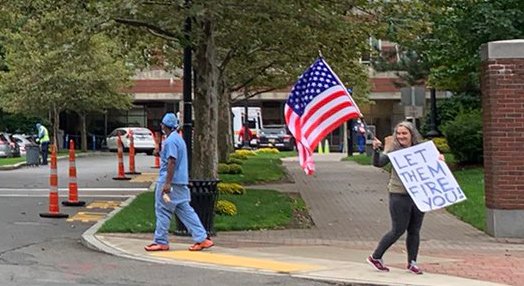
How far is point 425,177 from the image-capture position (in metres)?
9.45

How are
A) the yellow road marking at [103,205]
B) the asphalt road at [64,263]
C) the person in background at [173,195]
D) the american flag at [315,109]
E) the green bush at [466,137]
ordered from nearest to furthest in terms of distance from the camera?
the asphalt road at [64,263], the american flag at [315,109], the person in background at [173,195], the yellow road marking at [103,205], the green bush at [466,137]

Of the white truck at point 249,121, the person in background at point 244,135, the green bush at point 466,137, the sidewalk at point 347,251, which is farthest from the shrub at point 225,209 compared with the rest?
the white truck at point 249,121

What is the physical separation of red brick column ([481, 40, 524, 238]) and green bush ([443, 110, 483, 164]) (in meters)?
9.36

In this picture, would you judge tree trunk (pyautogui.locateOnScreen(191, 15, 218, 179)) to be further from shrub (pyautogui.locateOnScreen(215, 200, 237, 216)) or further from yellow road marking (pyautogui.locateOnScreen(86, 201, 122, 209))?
yellow road marking (pyautogui.locateOnScreen(86, 201, 122, 209))

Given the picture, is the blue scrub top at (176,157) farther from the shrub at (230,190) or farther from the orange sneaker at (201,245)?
the shrub at (230,190)

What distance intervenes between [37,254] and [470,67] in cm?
1517

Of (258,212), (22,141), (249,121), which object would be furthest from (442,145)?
(249,121)

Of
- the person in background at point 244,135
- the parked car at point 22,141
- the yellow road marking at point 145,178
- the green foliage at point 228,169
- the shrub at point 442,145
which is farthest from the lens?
the person in background at point 244,135

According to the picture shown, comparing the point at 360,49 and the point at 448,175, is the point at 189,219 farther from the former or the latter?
the point at 360,49

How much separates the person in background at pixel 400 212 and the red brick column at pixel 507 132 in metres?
3.52

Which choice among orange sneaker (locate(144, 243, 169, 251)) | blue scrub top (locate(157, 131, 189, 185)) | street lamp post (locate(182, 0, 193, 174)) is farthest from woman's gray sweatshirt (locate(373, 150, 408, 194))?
street lamp post (locate(182, 0, 193, 174))

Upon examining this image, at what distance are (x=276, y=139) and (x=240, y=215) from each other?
35.1 m

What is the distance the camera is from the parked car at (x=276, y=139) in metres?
49.1

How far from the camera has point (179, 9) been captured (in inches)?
506
